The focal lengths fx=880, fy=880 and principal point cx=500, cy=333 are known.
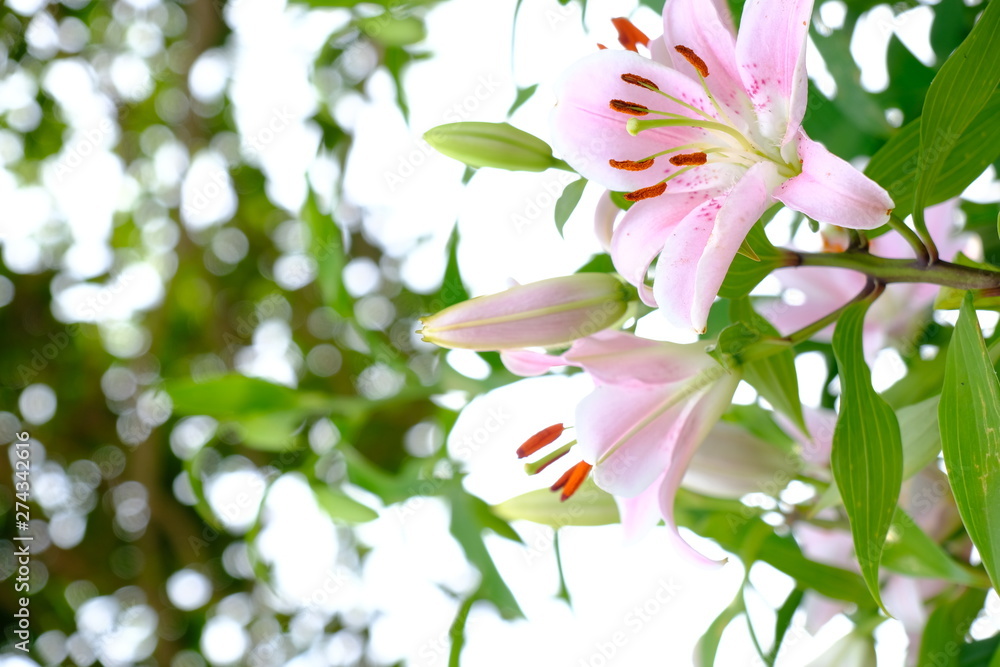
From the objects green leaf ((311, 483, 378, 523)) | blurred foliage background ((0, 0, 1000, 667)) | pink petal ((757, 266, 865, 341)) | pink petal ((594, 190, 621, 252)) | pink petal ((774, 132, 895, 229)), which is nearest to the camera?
pink petal ((774, 132, 895, 229))

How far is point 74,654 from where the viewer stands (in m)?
1.28

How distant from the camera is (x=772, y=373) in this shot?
0.35 metres

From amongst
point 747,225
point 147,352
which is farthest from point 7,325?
point 747,225

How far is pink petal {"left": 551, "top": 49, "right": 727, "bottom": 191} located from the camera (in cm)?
29

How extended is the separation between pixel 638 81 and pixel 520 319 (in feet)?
0.29

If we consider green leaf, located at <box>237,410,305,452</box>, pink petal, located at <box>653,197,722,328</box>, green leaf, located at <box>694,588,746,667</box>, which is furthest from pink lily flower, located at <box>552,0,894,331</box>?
green leaf, located at <box>237,410,305,452</box>

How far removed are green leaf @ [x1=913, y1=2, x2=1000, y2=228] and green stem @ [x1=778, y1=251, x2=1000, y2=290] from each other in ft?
0.06

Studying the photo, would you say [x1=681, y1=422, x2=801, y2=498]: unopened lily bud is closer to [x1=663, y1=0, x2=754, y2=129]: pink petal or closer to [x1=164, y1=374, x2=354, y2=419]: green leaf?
[x1=663, y1=0, x2=754, y2=129]: pink petal

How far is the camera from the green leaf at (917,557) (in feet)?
1.27

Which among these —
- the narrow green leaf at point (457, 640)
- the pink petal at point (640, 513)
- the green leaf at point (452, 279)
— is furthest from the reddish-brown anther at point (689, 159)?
the narrow green leaf at point (457, 640)

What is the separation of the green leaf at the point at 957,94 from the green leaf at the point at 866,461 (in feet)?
0.17

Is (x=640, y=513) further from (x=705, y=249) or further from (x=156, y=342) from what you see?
(x=156, y=342)

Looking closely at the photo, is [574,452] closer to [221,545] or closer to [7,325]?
[221,545]

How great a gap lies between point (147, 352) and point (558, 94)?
3.61 feet
